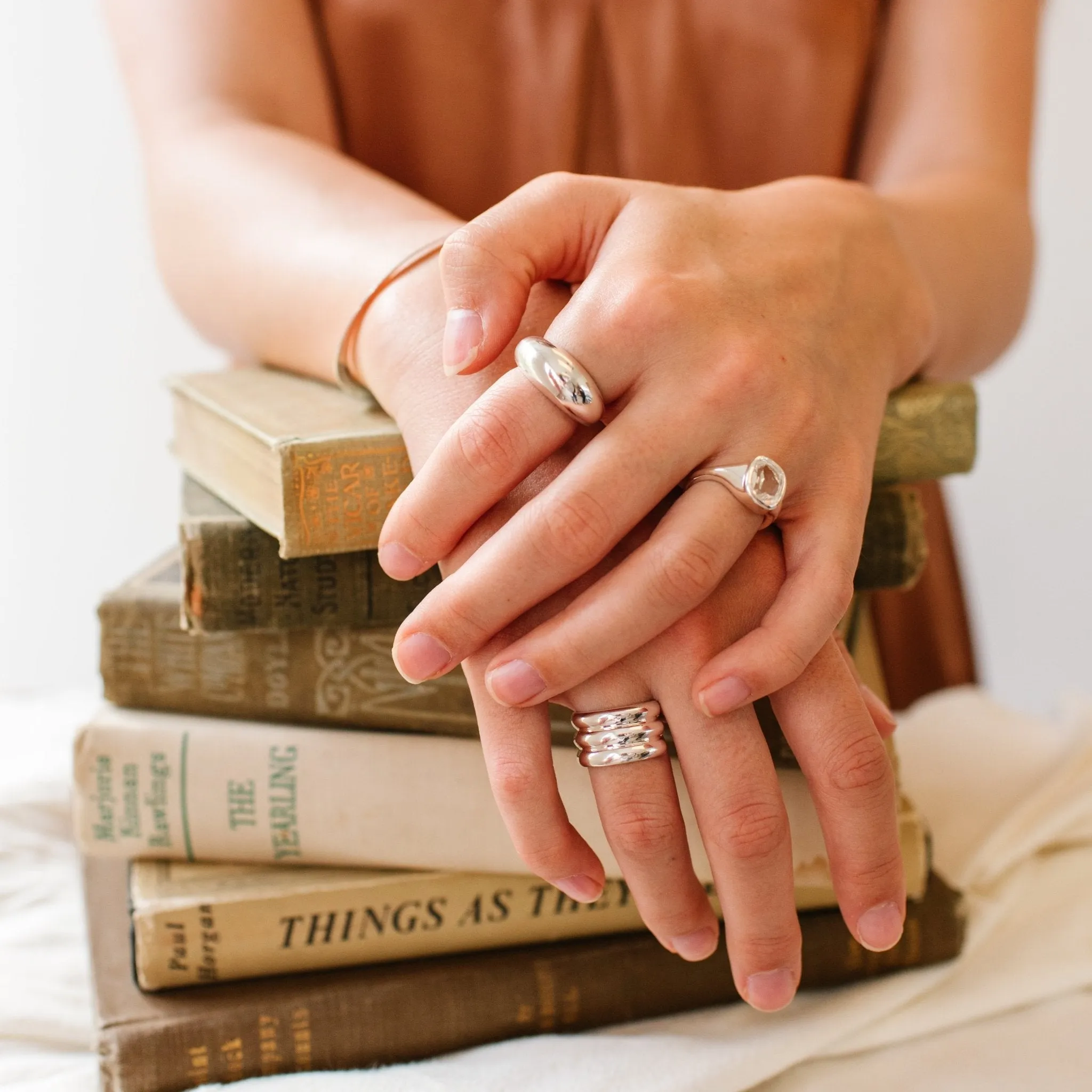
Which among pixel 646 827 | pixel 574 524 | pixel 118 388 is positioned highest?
pixel 574 524

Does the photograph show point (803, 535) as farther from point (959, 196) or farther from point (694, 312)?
point (959, 196)

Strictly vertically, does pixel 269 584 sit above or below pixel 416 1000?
above

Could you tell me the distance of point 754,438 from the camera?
41cm

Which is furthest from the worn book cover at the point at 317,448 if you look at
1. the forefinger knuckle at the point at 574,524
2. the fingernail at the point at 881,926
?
the fingernail at the point at 881,926

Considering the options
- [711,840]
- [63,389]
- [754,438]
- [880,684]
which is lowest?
[63,389]

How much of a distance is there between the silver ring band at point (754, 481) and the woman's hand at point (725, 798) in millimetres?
27

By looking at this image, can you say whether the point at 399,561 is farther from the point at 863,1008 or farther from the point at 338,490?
the point at 863,1008

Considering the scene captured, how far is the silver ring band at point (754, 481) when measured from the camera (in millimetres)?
405

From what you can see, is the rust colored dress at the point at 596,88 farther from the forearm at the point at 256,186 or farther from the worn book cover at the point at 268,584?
the worn book cover at the point at 268,584

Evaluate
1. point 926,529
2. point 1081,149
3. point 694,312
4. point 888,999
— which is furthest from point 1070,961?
point 1081,149

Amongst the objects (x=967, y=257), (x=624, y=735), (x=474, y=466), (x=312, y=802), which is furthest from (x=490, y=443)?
(x=967, y=257)

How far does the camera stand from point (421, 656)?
39cm

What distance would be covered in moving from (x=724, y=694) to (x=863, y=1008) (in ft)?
0.71

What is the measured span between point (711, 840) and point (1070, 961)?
0.25m
